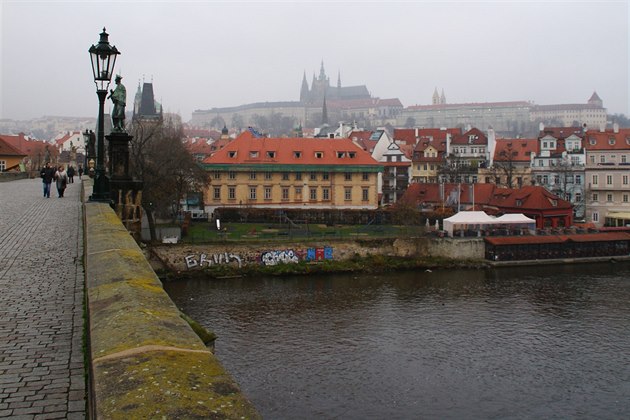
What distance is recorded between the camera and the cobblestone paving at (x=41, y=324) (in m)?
4.67

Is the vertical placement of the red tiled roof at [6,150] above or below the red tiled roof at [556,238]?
above

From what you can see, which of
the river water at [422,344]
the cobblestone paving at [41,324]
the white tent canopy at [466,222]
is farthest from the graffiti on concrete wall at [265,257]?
the cobblestone paving at [41,324]

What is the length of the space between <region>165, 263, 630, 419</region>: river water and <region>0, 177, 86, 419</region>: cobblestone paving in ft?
29.1

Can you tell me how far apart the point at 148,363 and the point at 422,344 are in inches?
851

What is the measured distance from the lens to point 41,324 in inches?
263

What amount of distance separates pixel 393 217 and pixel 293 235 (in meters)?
10.9

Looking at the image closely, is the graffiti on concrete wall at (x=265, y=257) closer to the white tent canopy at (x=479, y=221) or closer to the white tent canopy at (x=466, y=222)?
the white tent canopy at (x=466, y=222)

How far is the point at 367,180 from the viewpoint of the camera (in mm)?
54344

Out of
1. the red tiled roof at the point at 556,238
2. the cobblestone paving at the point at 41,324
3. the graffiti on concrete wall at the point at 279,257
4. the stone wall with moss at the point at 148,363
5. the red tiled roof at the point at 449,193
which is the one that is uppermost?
the red tiled roof at the point at 449,193

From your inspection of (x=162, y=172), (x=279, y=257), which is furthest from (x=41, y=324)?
(x=162, y=172)

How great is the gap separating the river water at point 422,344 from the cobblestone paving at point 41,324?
29.1ft

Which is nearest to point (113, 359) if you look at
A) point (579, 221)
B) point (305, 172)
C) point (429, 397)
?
point (429, 397)

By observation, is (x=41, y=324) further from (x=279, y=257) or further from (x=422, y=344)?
(x=279, y=257)

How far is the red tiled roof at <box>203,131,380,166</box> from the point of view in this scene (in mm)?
54188
